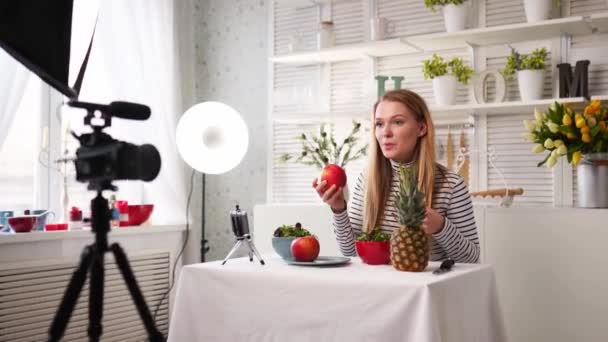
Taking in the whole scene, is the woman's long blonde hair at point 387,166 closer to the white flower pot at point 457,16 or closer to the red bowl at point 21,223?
the white flower pot at point 457,16

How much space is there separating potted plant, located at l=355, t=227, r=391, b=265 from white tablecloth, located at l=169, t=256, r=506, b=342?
0.03 m

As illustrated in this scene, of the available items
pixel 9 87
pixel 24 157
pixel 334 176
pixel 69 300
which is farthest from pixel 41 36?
pixel 69 300

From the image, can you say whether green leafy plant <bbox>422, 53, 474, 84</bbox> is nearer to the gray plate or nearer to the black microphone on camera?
the gray plate

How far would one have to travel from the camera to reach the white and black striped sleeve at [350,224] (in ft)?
7.27

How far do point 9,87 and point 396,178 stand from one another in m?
1.87

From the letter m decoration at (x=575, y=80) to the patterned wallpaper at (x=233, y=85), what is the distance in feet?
5.74

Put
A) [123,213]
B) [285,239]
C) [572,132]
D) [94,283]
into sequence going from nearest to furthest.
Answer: [94,283] < [285,239] < [572,132] < [123,213]

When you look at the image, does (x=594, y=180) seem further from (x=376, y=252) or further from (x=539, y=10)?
(x=376, y=252)

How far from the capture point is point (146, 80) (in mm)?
3830

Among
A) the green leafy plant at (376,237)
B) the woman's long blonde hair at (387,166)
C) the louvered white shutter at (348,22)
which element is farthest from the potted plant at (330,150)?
the green leafy plant at (376,237)

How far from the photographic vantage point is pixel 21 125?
11.4 ft

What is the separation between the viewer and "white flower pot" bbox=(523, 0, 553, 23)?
3.11m

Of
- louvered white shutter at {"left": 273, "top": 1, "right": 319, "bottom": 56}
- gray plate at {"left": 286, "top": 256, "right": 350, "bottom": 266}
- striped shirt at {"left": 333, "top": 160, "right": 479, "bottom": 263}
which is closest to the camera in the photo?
gray plate at {"left": 286, "top": 256, "right": 350, "bottom": 266}

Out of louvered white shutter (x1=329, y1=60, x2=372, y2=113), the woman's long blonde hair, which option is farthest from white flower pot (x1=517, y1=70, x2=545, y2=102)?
the woman's long blonde hair
